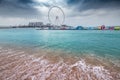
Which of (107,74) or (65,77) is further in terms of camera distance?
(107,74)

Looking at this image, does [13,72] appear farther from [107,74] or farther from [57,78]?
[107,74]

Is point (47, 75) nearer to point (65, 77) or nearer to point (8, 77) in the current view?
point (65, 77)

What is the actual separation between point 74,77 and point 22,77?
10.2ft

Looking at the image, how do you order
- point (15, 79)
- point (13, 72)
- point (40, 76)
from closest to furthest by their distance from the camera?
point (15, 79)
point (40, 76)
point (13, 72)

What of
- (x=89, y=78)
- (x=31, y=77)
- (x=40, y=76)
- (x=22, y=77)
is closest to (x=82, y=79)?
(x=89, y=78)

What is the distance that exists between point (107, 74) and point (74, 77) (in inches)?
89.7

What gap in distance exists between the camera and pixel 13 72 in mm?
7676

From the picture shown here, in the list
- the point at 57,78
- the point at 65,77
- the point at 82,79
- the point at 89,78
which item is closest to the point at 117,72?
the point at 89,78

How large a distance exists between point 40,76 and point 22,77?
105 cm

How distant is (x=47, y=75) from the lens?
24.0 ft

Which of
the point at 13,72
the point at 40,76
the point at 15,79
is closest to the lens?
the point at 15,79

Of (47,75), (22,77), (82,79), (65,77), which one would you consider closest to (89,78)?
(82,79)

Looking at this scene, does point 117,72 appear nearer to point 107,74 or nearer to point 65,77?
point 107,74

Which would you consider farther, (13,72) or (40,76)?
(13,72)
